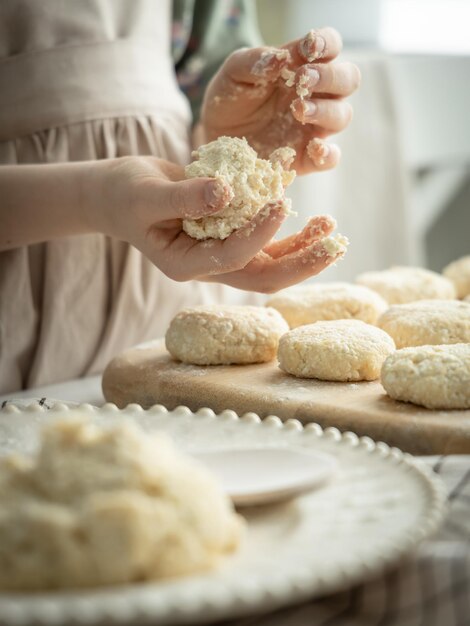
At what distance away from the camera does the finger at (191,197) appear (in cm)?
104

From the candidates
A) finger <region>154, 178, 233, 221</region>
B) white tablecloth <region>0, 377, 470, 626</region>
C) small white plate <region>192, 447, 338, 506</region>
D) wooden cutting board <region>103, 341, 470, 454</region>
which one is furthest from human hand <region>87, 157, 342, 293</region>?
white tablecloth <region>0, 377, 470, 626</region>

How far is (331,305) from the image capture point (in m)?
1.43

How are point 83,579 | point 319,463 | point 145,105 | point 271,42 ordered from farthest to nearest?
1. point 271,42
2. point 145,105
3. point 319,463
4. point 83,579

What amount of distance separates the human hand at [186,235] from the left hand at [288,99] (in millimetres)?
210

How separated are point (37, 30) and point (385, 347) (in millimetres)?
810

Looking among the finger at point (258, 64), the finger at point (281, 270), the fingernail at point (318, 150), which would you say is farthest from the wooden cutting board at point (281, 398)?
the finger at point (258, 64)

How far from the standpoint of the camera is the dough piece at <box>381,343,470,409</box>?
1021 millimetres

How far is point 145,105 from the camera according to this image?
1.58 meters

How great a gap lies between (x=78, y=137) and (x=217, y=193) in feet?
1.85

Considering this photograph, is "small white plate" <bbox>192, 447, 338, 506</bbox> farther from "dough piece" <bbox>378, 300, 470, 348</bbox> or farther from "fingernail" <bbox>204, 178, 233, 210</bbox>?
"dough piece" <bbox>378, 300, 470, 348</bbox>

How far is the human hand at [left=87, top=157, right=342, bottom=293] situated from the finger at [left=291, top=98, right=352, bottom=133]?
0.19 m

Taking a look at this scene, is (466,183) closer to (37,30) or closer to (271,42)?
(271,42)

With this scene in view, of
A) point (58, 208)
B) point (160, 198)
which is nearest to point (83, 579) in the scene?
point (160, 198)

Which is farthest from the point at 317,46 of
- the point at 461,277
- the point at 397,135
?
the point at 397,135
